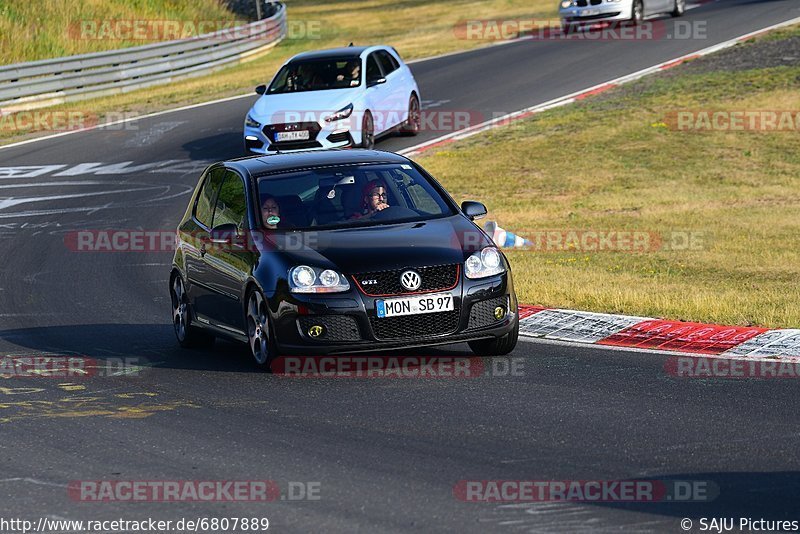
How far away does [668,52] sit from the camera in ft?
111

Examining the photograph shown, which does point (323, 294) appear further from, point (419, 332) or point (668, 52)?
point (668, 52)

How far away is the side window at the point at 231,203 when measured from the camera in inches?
448

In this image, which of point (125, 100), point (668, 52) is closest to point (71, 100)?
point (125, 100)

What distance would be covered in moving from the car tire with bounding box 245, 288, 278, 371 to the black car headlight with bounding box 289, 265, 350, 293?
1.11 ft

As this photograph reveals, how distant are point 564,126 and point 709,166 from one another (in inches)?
154
